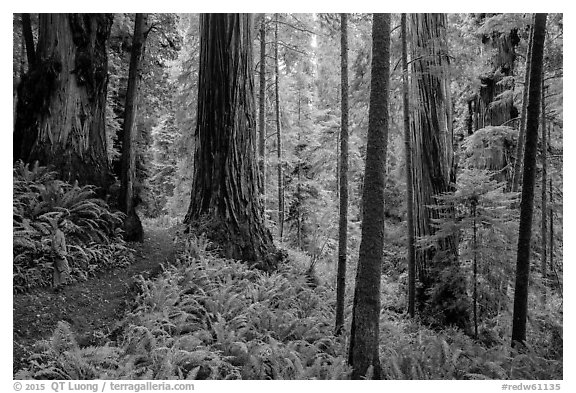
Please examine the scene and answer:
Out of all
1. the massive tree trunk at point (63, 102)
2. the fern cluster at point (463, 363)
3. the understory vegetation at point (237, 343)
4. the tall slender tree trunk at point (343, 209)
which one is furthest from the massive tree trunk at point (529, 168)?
the massive tree trunk at point (63, 102)

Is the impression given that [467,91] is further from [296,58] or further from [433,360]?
[433,360]

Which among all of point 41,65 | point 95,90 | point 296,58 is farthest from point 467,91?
point 41,65

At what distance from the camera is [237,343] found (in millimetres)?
4422

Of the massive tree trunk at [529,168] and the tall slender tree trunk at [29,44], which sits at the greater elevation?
the tall slender tree trunk at [29,44]

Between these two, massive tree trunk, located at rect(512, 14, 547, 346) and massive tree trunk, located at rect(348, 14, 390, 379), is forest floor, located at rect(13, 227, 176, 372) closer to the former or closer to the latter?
massive tree trunk, located at rect(348, 14, 390, 379)

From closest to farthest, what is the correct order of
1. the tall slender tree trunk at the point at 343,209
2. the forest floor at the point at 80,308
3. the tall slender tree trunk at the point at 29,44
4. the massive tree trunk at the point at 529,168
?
1. the forest floor at the point at 80,308
2. the massive tree trunk at the point at 529,168
3. the tall slender tree trunk at the point at 343,209
4. the tall slender tree trunk at the point at 29,44

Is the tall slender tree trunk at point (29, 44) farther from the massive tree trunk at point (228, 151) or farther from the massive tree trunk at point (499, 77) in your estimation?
the massive tree trunk at point (499, 77)

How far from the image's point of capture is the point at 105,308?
4.95 metres

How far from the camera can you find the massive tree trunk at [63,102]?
6102mm

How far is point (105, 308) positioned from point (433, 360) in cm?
432

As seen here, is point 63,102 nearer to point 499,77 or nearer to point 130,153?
point 130,153

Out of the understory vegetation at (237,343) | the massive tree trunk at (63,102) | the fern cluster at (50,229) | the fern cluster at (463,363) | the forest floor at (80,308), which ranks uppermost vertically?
the massive tree trunk at (63,102)

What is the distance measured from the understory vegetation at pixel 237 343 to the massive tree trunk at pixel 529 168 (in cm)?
73
